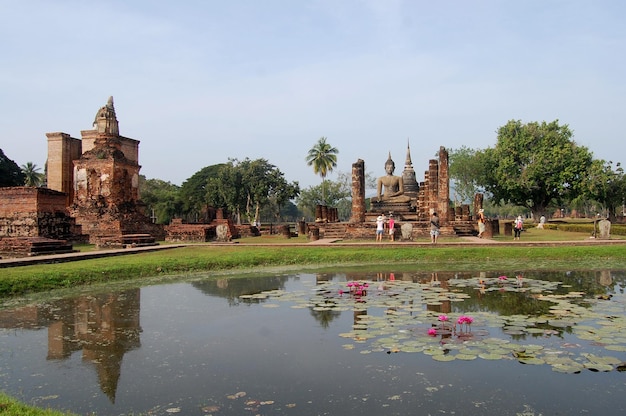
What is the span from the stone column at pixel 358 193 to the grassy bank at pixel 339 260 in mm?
8469

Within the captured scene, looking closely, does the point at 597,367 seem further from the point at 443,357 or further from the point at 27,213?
the point at 27,213

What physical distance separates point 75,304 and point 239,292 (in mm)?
3220

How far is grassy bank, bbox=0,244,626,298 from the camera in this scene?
13.8m

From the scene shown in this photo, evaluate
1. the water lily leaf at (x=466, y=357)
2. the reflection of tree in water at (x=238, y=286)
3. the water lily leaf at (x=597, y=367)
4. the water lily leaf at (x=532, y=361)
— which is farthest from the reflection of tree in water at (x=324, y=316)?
the water lily leaf at (x=597, y=367)

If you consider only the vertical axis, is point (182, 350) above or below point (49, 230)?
below

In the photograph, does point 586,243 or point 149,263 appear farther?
point 586,243

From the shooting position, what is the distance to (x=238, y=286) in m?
12.3

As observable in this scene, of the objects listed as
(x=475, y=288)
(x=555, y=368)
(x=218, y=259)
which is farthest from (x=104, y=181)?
(x=555, y=368)

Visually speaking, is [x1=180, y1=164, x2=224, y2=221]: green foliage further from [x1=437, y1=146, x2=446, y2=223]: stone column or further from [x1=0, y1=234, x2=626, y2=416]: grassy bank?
[x1=0, y1=234, x2=626, y2=416]: grassy bank

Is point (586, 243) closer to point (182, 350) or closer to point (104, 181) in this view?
point (182, 350)

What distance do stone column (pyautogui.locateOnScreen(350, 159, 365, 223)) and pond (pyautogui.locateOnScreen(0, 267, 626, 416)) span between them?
56.5ft

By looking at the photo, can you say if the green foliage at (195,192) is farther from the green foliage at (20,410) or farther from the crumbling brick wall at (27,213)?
the green foliage at (20,410)

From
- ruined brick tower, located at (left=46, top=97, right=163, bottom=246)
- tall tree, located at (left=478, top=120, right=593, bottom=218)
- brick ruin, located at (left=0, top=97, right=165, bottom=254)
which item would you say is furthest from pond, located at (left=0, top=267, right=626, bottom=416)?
tall tree, located at (left=478, top=120, right=593, bottom=218)

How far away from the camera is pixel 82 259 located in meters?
16.6
